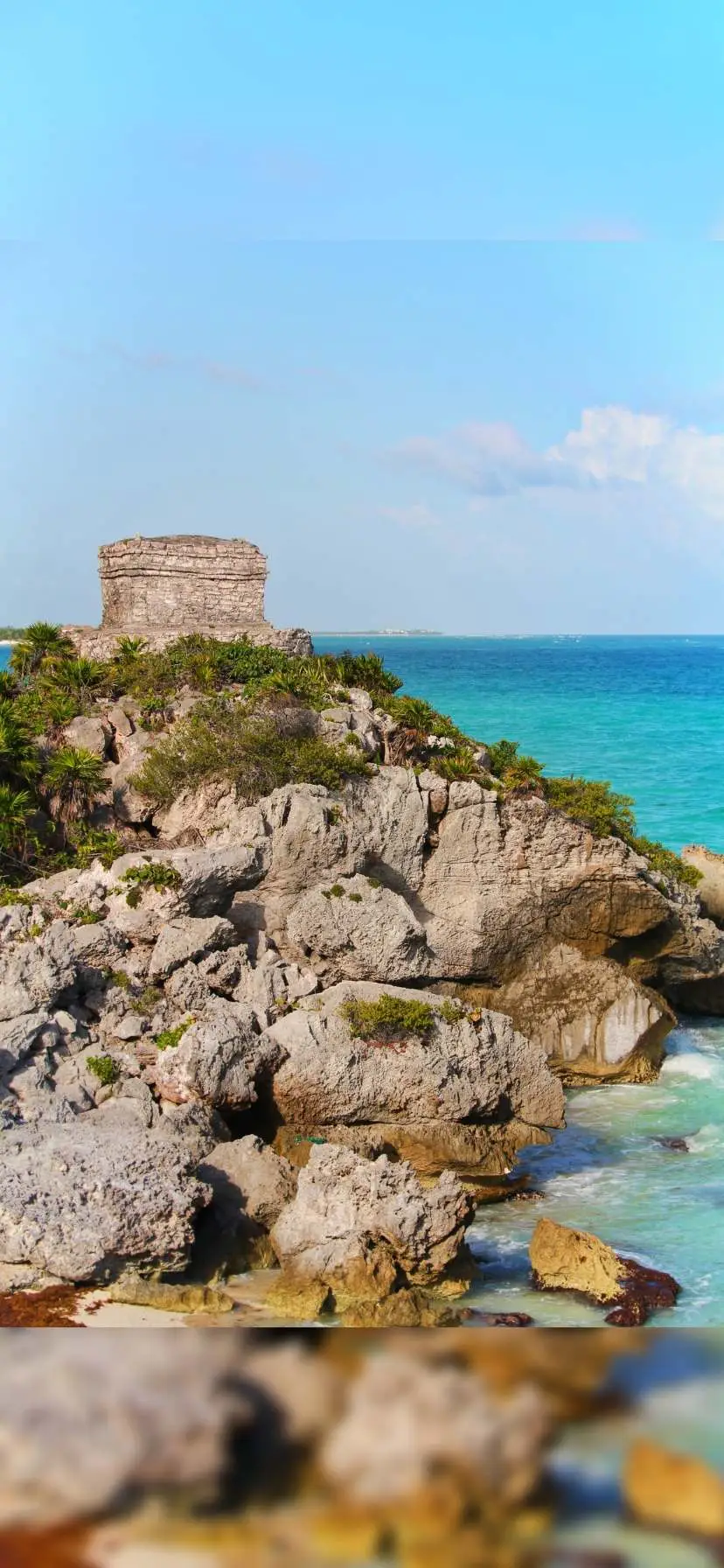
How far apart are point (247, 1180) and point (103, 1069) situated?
6.12 feet

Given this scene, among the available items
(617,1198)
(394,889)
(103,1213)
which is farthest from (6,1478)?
(394,889)

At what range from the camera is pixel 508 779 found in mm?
16516

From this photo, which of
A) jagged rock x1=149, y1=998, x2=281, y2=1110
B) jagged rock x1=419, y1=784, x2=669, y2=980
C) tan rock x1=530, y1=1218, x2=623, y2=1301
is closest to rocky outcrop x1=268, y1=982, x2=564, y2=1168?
jagged rock x1=149, y1=998, x2=281, y2=1110

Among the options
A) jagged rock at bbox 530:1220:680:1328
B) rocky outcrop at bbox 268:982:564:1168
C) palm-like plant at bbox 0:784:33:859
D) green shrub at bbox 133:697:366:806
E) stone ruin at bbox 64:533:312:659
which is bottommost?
jagged rock at bbox 530:1220:680:1328

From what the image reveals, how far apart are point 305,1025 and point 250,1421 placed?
1084 centimetres

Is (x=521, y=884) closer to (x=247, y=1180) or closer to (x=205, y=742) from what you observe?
(x=205, y=742)

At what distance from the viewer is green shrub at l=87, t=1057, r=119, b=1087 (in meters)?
11.0

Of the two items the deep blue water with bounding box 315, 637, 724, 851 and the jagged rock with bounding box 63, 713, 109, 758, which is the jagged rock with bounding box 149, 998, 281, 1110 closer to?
the jagged rock with bounding box 63, 713, 109, 758

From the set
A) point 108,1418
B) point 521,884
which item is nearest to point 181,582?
point 521,884

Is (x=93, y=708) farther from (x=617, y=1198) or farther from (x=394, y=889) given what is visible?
(x=617, y=1198)

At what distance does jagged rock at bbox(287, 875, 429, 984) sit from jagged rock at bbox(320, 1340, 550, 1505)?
11996 millimetres

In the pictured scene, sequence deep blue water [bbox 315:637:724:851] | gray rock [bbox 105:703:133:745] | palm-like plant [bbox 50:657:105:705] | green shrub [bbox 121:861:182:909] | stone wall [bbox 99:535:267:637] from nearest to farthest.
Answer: green shrub [bbox 121:861:182:909]
gray rock [bbox 105:703:133:745]
palm-like plant [bbox 50:657:105:705]
stone wall [bbox 99:535:267:637]
deep blue water [bbox 315:637:724:851]

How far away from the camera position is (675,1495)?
1.29 metres

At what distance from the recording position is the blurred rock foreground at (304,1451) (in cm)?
128
